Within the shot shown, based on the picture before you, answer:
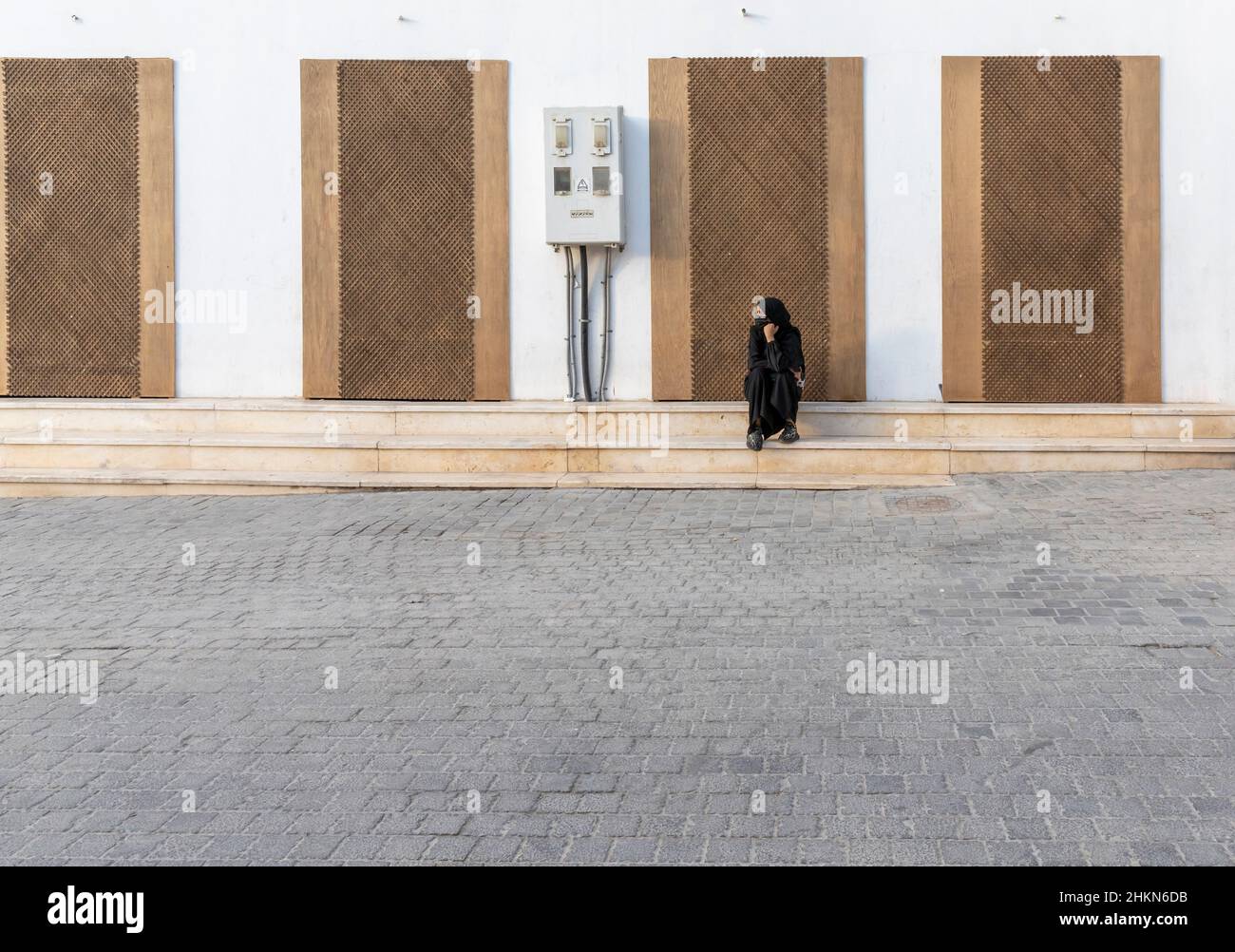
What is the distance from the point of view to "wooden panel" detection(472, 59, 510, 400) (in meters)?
14.6

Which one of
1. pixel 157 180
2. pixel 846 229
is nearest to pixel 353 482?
pixel 157 180

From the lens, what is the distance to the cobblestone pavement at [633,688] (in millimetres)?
4930

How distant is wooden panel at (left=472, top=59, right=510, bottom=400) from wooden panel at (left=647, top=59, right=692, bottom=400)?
1.45 metres

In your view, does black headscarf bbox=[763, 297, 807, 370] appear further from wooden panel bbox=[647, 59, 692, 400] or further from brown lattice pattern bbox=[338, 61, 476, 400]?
brown lattice pattern bbox=[338, 61, 476, 400]

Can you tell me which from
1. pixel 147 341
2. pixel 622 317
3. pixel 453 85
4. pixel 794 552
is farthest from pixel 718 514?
pixel 147 341

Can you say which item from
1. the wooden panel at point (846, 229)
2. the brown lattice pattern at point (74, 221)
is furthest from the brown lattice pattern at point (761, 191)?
the brown lattice pattern at point (74, 221)

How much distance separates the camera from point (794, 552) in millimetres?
10172

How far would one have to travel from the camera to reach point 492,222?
47.9ft

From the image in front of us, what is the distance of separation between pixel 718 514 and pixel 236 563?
380 centimetres

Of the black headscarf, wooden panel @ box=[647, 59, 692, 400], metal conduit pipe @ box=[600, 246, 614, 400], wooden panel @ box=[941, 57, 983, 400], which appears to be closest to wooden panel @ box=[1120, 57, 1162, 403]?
wooden panel @ box=[941, 57, 983, 400]

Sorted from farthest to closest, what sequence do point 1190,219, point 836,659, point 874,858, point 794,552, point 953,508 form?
point 1190,219 → point 953,508 → point 794,552 → point 836,659 → point 874,858

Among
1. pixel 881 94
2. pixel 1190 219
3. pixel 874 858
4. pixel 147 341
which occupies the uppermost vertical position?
pixel 881 94

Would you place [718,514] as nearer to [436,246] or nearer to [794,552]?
[794,552]

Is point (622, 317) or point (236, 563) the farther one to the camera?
point (622, 317)
